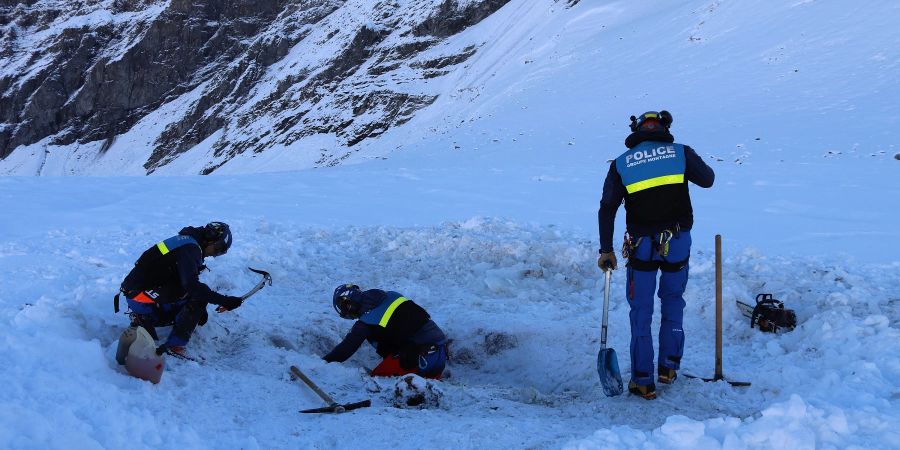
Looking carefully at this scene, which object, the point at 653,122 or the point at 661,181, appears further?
the point at 653,122

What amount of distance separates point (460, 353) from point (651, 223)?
298cm

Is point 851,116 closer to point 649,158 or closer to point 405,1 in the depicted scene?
point 649,158

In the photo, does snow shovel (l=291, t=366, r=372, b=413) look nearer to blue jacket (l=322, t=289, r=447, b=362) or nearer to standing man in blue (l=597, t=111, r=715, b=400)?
blue jacket (l=322, t=289, r=447, b=362)

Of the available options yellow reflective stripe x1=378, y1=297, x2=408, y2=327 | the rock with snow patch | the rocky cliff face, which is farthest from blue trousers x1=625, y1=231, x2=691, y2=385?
the rocky cliff face

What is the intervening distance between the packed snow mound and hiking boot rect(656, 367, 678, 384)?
0.06 m

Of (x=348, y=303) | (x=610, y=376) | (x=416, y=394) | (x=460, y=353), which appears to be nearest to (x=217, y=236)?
(x=348, y=303)

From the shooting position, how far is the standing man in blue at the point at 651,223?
4.42 metres

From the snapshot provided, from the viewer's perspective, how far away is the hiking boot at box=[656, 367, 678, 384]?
4.68m

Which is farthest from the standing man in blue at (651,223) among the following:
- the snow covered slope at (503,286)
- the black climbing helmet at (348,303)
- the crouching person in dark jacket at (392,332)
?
the black climbing helmet at (348,303)

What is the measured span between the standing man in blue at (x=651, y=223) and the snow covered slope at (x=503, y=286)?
0.37m

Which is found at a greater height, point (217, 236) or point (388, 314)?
point (217, 236)

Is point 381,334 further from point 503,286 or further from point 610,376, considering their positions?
point 503,286

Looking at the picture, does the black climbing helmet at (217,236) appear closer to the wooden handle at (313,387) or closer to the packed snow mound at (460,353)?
the packed snow mound at (460,353)

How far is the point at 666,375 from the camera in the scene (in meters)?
4.69
